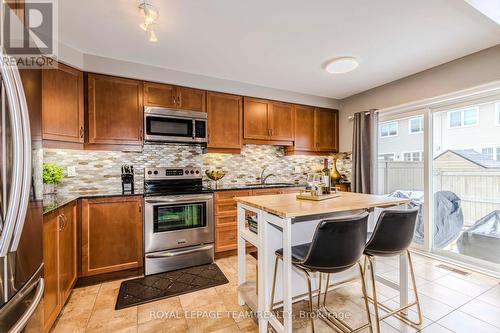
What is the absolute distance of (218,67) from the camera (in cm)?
295

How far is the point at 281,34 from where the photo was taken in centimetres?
223

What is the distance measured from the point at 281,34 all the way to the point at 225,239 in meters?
2.51

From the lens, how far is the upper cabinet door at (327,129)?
13.8ft

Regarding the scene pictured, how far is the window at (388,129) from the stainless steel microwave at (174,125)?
285 cm

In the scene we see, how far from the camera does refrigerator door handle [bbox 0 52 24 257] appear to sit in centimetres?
81

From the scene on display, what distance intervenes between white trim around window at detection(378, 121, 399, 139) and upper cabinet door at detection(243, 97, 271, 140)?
6.06 feet

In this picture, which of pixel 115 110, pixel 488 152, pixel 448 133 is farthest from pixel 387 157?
pixel 115 110

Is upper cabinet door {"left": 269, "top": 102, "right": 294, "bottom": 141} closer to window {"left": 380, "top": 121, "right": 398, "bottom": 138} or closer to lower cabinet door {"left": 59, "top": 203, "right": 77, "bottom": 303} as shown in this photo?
window {"left": 380, "top": 121, "right": 398, "bottom": 138}

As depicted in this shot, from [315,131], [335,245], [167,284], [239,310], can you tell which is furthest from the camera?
[315,131]

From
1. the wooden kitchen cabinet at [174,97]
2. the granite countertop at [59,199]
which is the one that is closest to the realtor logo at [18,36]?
the granite countertop at [59,199]

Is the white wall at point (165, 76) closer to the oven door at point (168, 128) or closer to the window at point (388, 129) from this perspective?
the oven door at point (168, 128)

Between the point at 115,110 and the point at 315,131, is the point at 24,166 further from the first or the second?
the point at 315,131

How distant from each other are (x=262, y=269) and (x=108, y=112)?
2489mm

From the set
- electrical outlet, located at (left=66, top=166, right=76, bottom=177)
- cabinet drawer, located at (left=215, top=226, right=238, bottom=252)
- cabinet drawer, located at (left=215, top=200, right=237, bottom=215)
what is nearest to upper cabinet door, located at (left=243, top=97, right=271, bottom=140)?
cabinet drawer, located at (left=215, top=200, right=237, bottom=215)
